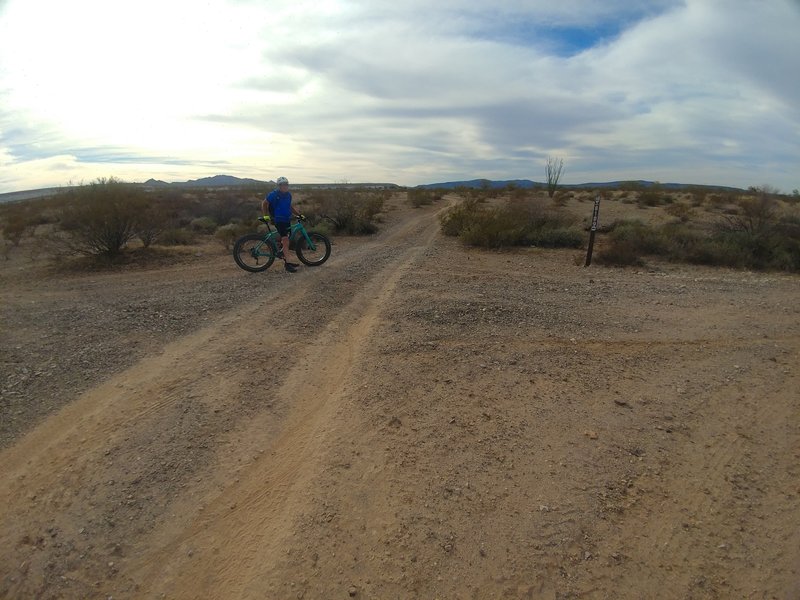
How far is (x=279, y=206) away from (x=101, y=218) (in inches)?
182

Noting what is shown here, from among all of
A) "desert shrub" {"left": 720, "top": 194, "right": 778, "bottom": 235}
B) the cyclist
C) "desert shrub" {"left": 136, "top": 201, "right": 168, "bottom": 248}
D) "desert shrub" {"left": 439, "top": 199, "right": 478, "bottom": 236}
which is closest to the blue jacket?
the cyclist

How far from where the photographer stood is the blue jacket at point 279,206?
9377 millimetres

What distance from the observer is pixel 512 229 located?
1404cm

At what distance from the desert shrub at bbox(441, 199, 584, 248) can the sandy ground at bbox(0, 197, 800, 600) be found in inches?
281

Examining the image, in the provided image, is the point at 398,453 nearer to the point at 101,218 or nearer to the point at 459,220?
the point at 101,218

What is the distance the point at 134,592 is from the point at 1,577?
737 mm

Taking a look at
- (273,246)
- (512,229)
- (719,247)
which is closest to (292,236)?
(273,246)

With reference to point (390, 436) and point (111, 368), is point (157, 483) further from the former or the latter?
point (111, 368)

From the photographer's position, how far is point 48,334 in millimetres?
5836

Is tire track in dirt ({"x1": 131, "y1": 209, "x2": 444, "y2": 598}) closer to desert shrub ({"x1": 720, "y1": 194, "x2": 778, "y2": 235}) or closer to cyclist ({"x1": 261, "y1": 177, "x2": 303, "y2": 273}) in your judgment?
cyclist ({"x1": 261, "y1": 177, "x2": 303, "y2": 273})

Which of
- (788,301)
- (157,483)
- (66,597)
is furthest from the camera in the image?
(788,301)

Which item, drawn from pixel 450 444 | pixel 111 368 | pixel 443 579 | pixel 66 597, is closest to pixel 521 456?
pixel 450 444

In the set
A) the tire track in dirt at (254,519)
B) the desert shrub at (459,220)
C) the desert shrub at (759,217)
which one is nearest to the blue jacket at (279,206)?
the tire track in dirt at (254,519)

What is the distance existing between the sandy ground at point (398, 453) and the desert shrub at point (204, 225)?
1163cm
